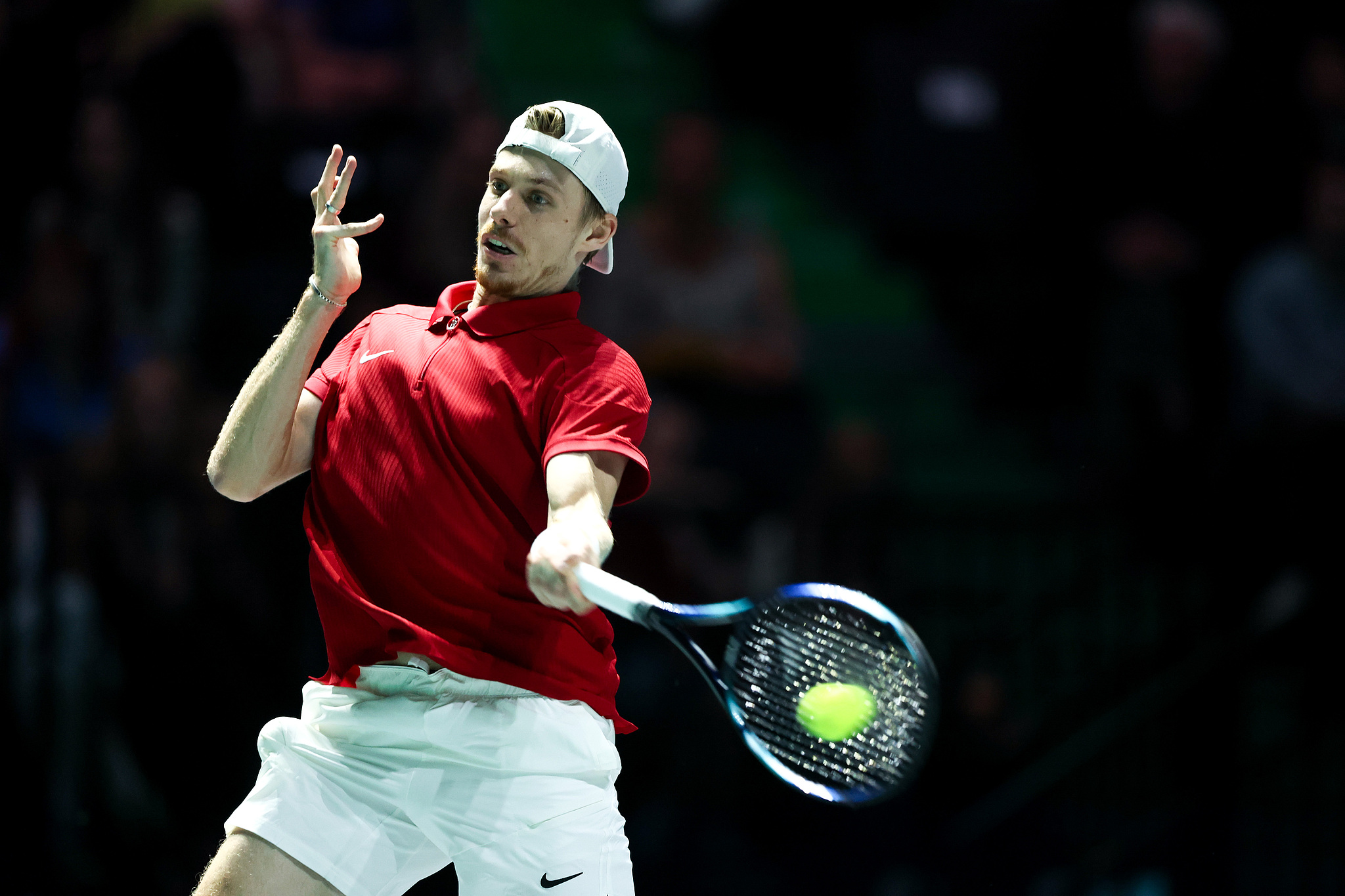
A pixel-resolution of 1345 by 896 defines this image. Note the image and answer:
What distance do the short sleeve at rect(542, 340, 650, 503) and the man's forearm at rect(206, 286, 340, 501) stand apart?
449mm

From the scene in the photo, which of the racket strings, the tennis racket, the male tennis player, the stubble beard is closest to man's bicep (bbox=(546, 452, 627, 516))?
the male tennis player

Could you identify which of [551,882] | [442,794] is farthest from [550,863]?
[442,794]

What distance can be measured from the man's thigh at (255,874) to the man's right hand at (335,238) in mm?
954

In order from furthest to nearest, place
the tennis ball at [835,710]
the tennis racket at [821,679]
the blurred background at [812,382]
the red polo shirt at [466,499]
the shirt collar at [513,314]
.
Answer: the blurred background at [812,382] < the shirt collar at [513,314] < the red polo shirt at [466,499] < the tennis ball at [835,710] < the tennis racket at [821,679]

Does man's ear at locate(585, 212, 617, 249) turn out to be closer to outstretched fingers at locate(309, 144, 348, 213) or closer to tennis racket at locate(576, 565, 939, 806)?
outstretched fingers at locate(309, 144, 348, 213)

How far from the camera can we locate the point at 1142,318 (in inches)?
264

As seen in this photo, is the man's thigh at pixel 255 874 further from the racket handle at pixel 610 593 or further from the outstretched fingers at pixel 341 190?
the outstretched fingers at pixel 341 190

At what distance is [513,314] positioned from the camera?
2.71 metres

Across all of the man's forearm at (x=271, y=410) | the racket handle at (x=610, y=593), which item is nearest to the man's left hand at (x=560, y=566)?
the racket handle at (x=610, y=593)

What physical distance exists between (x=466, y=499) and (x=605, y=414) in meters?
0.29

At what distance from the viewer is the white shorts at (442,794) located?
2527 millimetres

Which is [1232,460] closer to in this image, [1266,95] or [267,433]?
[1266,95]

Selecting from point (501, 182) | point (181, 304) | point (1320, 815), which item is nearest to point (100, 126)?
point (181, 304)

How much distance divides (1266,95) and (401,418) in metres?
5.77
